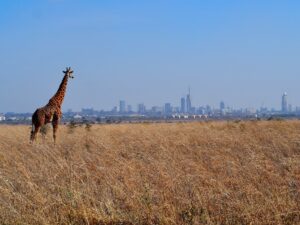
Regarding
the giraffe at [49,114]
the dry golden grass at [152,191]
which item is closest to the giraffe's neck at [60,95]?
the giraffe at [49,114]

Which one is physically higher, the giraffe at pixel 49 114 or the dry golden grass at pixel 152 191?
the giraffe at pixel 49 114

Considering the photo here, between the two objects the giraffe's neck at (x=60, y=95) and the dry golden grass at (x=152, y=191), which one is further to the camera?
the giraffe's neck at (x=60, y=95)

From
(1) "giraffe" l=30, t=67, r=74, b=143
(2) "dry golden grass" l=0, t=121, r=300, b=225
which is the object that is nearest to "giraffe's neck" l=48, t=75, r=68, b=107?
(1) "giraffe" l=30, t=67, r=74, b=143

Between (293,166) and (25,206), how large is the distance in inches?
174

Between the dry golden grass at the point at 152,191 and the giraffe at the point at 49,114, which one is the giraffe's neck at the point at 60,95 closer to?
the giraffe at the point at 49,114

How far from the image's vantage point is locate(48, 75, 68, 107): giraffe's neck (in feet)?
60.4

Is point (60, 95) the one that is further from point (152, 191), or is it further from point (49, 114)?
point (152, 191)

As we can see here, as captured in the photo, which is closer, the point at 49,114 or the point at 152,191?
the point at 152,191

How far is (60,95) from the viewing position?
1883 centimetres

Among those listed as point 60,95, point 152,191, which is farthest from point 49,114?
point 152,191

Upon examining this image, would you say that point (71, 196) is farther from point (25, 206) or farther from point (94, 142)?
point (94, 142)

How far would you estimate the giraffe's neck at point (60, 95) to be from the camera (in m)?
18.4

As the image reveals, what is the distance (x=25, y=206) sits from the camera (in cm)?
706

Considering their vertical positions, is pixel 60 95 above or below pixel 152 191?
above
